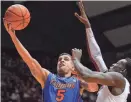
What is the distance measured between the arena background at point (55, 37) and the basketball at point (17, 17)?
605 centimetres

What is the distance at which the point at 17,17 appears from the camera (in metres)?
4.22

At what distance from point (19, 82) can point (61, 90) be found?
25.6 feet

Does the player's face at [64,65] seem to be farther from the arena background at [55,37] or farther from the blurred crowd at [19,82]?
the blurred crowd at [19,82]

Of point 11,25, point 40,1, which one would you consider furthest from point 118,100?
point 40,1

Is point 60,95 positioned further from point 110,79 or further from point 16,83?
point 16,83

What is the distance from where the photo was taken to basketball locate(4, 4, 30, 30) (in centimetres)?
412

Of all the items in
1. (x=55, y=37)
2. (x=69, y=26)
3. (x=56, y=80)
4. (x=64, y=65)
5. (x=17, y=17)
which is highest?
(x=17, y=17)

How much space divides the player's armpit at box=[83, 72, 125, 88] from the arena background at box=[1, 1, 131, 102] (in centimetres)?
703

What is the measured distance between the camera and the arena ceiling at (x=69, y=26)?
34.4 feet

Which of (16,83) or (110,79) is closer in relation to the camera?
(110,79)

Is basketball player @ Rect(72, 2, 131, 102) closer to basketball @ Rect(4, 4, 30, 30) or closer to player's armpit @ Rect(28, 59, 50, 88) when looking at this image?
player's armpit @ Rect(28, 59, 50, 88)

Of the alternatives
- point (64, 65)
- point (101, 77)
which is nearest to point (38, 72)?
point (64, 65)

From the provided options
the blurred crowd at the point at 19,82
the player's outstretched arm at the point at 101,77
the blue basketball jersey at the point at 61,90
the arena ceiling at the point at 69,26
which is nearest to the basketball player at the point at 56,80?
the blue basketball jersey at the point at 61,90

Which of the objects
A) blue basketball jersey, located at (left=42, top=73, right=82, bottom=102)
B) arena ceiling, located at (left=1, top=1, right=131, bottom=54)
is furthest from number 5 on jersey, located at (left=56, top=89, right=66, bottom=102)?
arena ceiling, located at (left=1, top=1, right=131, bottom=54)
